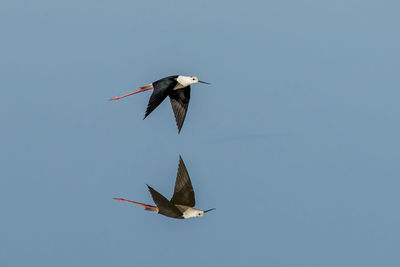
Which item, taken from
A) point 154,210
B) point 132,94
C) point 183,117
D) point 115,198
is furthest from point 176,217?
point 132,94

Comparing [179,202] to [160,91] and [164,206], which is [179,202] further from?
[160,91]

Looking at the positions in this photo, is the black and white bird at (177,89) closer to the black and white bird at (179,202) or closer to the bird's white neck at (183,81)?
the bird's white neck at (183,81)

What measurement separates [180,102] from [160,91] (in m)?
0.63

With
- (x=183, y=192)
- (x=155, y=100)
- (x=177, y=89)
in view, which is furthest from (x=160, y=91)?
(x=183, y=192)

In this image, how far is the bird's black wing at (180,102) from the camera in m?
8.55

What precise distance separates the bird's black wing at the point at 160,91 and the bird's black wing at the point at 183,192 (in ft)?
3.70

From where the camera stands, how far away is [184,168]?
835cm

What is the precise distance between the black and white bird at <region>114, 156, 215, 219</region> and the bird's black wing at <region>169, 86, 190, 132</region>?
78 centimetres

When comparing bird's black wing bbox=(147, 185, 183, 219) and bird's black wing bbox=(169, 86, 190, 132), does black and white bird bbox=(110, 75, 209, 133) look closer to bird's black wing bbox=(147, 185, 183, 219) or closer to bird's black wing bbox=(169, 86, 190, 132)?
bird's black wing bbox=(169, 86, 190, 132)

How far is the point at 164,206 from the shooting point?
7969mm

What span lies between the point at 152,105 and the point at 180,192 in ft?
4.20

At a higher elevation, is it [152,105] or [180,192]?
[152,105]

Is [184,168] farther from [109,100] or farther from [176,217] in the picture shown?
[109,100]

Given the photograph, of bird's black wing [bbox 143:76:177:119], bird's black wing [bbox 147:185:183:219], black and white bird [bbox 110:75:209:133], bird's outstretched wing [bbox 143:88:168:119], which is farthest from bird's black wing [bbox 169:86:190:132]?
bird's black wing [bbox 147:185:183:219]
